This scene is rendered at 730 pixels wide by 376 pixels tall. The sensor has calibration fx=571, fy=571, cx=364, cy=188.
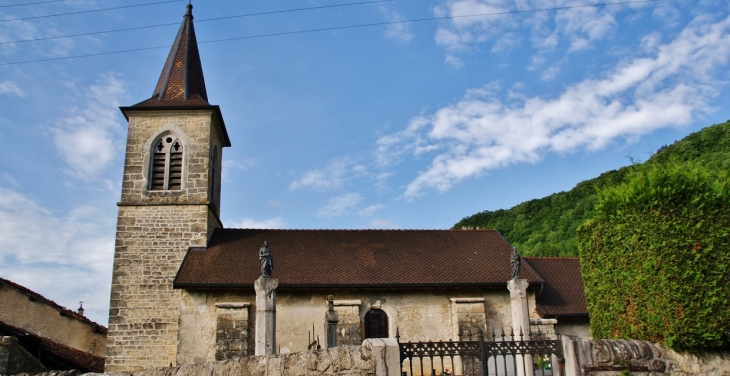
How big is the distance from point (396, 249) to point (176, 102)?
9.33 meters

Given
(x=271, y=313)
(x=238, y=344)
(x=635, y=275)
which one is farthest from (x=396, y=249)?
(x=635, y=275)

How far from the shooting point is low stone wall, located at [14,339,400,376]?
300 inches

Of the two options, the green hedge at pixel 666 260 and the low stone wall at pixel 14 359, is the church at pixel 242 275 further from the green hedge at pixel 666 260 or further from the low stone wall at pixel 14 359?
the green hedge at pixel 666 260

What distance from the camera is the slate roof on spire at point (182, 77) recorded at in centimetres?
2041

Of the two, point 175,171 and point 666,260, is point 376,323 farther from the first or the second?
point 666,260

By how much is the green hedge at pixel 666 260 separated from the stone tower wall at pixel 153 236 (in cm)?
1233

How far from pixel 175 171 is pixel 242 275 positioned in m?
5.10

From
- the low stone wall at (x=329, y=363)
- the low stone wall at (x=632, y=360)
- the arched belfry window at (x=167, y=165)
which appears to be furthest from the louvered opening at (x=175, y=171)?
the low stone wall at (x=632, y=360)

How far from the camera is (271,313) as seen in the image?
503 inches

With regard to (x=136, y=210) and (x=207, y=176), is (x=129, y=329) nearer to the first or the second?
(x=136, y=210)

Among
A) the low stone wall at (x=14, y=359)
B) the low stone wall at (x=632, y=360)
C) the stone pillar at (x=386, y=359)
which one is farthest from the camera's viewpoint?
the low stone wall at (x=14, y=359)

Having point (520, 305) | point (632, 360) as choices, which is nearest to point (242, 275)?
point (520, 305)

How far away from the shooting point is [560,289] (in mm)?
18859

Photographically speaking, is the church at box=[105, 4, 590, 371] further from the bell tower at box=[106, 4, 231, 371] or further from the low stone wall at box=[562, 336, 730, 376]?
the low stone wall at box=[562, 336, 730, 376]
